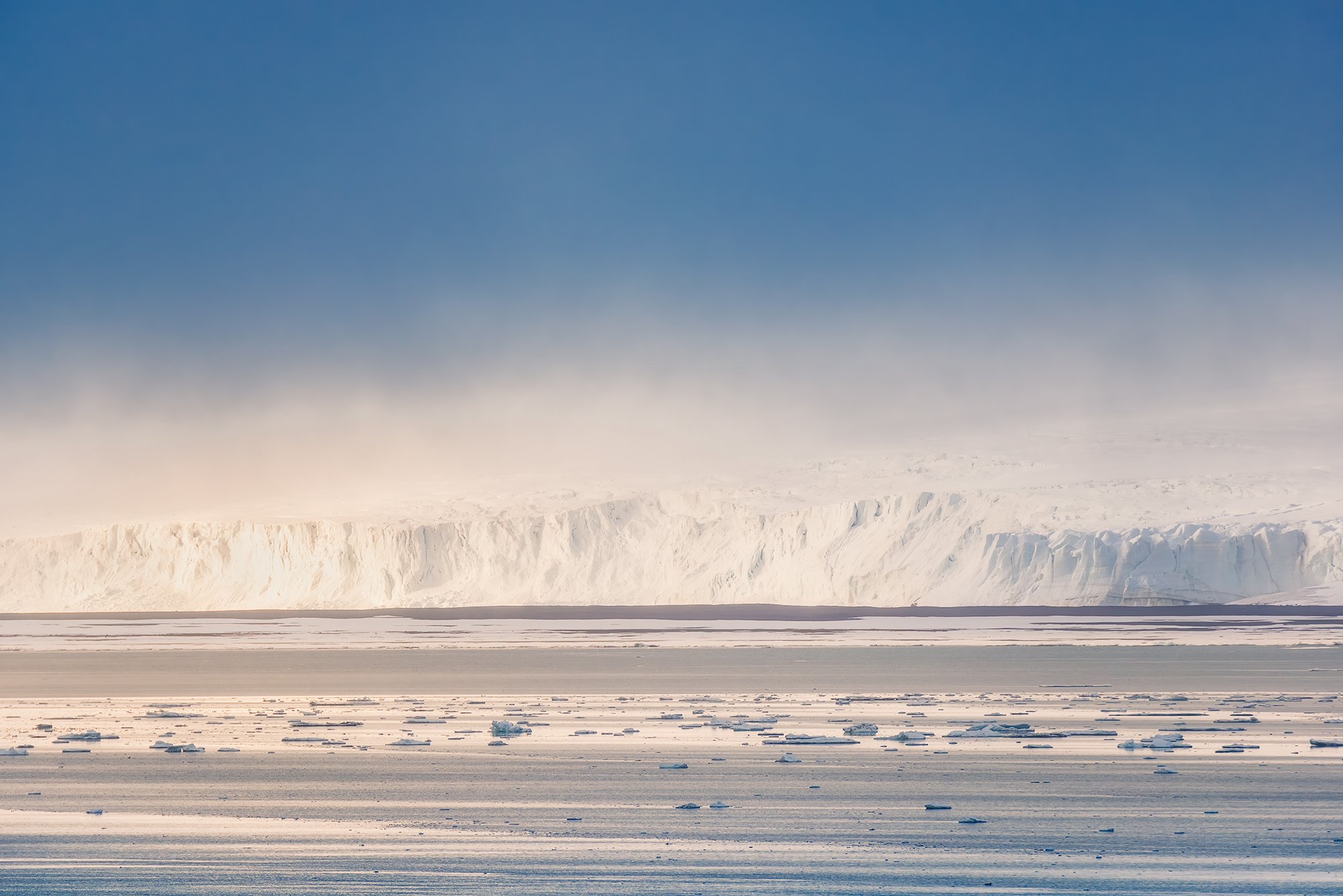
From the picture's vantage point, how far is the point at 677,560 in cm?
5747

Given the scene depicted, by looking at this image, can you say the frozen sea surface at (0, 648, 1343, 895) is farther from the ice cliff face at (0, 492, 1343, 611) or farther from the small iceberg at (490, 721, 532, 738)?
the ice cliff face at (0, 492, 1343, 611)

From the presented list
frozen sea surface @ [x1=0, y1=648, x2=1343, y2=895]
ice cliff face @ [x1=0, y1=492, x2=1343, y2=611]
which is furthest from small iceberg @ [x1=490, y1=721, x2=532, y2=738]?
ice cliff face @ [x1=0, y1=492, x2=1343, y2=611]

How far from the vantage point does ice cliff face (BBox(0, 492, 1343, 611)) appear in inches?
1869

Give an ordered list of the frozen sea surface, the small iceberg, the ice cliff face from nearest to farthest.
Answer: the frozen sea surface, the small iceberg, the ice cliff face

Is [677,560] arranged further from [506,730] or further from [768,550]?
[506,730]

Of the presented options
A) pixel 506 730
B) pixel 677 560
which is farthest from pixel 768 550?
pixel 506 730

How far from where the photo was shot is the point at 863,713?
53.5 ft

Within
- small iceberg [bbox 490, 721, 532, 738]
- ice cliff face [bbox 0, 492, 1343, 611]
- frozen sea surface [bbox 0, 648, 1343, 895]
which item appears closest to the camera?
frozen sea surface [bbox 0, 648, 1343, 895]

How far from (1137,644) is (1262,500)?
26104 mm

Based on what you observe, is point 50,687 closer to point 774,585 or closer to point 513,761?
point 513,761

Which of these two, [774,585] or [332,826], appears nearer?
[332,826]

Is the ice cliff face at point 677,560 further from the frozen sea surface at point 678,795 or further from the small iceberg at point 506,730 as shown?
the small iceberg at point 506,730

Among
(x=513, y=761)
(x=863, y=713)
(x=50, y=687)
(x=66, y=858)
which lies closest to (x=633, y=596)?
(x=50, y=687)

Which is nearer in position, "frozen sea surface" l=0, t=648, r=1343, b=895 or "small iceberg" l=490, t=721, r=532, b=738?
"frozen sea surface" l=0, t=648, r=1343, b=895
